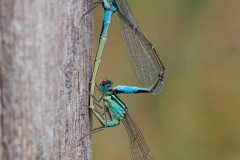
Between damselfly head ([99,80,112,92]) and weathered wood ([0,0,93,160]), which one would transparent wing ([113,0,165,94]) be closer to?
damselfly head ([99,80,112,92])

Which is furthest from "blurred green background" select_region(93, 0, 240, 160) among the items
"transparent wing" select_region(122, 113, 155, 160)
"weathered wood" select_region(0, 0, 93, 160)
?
"weathered wood" select_region(0, 0, 93, 160)

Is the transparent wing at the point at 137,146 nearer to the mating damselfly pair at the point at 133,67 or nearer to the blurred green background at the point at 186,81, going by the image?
the mating damselfly pair at the point at 133,67

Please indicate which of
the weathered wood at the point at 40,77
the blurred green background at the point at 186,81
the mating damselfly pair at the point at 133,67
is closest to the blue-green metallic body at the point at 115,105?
the mating damselfly pair at the point at 133,67

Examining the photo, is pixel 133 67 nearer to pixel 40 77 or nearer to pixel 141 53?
pixel 141 53

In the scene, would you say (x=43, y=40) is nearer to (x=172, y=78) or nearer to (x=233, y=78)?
(x=172, y=78)

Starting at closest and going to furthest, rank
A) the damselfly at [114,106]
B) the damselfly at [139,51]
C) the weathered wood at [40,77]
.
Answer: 1. the weathered wood at [40,77]
2. the damselfly at [139,51]
3. the damselfly at [114,106]

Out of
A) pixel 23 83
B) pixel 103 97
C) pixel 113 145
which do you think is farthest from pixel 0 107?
pixel 113 145

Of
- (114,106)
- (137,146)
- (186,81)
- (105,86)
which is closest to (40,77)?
(105,86)
